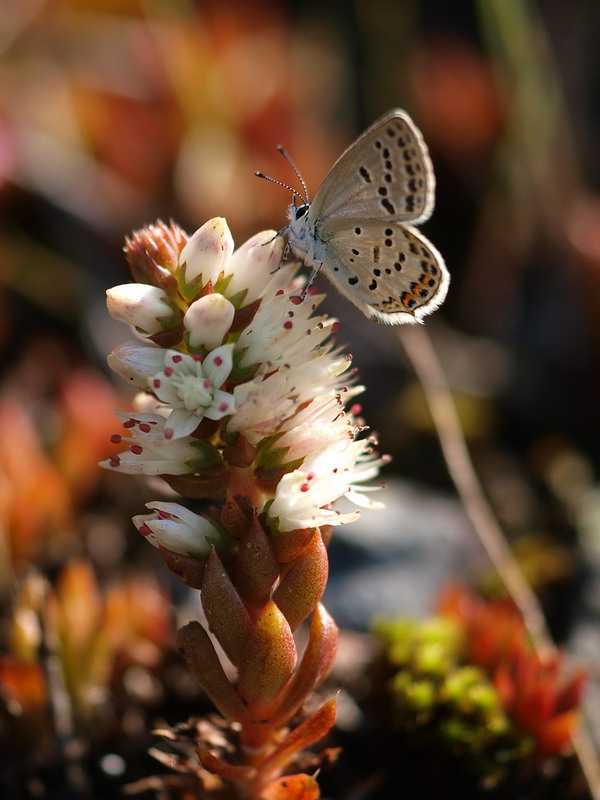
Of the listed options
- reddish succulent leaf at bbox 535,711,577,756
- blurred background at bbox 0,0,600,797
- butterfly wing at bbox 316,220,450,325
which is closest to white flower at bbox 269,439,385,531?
butterfly wing at bbox 316,220,450,325

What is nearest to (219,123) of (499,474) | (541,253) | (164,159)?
(164,159)

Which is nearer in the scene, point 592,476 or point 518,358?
point 592,476

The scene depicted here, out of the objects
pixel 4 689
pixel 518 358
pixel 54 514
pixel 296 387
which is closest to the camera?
pixel 296 387

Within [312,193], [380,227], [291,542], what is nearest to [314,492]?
[291,542]

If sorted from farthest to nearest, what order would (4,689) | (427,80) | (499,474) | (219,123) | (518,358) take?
(427,80) < (219,123) < (518,358) < (499,474) < (4,689)

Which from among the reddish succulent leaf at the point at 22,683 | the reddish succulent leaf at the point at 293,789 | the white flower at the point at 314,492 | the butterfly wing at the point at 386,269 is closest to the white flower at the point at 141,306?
the white flower at the point at 314,492

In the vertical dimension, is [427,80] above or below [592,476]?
above

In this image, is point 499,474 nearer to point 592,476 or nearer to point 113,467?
point 592,476

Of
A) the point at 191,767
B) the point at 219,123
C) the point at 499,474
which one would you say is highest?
the point at 219,123
